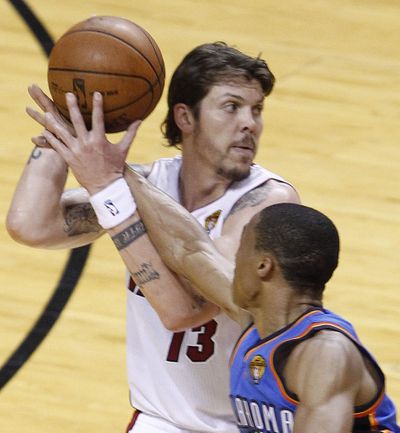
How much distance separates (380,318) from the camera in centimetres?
647

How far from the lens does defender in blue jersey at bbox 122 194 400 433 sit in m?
3.28

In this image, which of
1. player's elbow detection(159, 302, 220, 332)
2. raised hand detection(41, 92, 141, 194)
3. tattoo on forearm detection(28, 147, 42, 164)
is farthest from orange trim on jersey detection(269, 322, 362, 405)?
tattoo on forearm detection(28, 147, 42, 164)

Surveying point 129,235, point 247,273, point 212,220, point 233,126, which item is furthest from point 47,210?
point 247,273

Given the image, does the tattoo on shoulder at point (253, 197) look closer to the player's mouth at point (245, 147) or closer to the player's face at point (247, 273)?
the player's mouth at point (245, 147)

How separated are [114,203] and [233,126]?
615 millimetres

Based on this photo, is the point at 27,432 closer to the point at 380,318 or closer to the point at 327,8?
the point at 380,318

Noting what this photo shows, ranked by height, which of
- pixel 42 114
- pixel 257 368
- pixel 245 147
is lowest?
pixel 257 368

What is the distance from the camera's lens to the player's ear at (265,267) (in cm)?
354

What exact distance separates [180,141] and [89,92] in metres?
0.79

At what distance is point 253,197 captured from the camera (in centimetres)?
454

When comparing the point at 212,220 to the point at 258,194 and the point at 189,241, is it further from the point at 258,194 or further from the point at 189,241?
the point at 189,241

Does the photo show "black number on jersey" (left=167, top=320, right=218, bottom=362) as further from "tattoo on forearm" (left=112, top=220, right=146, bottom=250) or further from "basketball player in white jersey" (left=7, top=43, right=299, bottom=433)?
"tattoo on forearm" (left=112, top=220, right=146, bottom=250)

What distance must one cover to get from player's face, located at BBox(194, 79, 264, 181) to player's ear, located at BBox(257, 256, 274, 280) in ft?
3.56

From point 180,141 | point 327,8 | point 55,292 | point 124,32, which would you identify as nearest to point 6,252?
point 55,292
